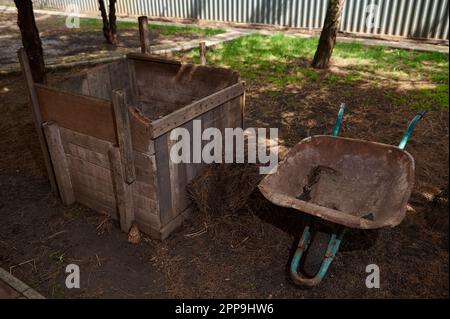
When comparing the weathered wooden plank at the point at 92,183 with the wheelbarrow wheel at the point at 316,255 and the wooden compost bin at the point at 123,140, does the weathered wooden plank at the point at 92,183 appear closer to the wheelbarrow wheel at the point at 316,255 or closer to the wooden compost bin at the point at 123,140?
the wooden compost bin at the point at 123,140

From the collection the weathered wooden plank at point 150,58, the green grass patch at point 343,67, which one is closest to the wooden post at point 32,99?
the weathered wooden plank at point 150,58

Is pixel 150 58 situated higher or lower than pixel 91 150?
higher

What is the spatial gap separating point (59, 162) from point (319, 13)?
12.1 meters

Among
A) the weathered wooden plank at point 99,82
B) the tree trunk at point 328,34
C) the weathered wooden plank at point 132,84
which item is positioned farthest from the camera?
the tree trunk at point 328,34

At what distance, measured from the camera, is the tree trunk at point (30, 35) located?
16.6ft

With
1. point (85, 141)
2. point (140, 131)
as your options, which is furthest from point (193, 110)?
point (85, 141)

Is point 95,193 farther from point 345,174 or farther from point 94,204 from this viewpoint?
point 345,174

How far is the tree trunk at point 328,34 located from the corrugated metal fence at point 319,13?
486 centimetres

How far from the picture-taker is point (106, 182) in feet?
12.7

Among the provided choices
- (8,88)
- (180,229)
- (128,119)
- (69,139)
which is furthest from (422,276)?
(8,88)

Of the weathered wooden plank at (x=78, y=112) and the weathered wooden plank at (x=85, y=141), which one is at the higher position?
the weathered wooden plank at (x=78, y=112)

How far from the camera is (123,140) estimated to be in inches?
129

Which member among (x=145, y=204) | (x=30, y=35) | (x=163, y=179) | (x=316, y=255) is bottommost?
(x=316, y=255)

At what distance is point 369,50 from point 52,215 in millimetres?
9599
